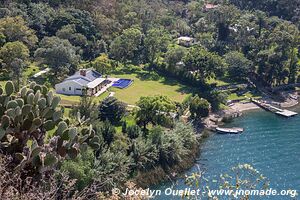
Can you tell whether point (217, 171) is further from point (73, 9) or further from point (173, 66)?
point (73, 9)

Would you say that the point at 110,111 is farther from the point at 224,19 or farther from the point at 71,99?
the point at 224,19

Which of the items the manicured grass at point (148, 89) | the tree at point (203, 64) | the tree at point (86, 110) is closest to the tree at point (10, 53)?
the manicured grass at point (148, 89)

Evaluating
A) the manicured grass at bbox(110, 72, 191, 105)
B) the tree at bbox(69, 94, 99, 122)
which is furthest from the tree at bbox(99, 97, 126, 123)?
the manicured grass at bbox(110, 72, 191, 105)

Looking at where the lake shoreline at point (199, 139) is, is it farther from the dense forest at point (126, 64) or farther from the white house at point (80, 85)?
the white house at point (80, 85)

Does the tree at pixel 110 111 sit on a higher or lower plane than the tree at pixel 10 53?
lower

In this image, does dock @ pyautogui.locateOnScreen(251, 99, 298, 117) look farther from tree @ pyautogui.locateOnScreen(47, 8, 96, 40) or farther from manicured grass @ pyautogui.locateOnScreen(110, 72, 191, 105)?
tree @ pyautogui.locateOnScreen(47, 8, 96, 40)
